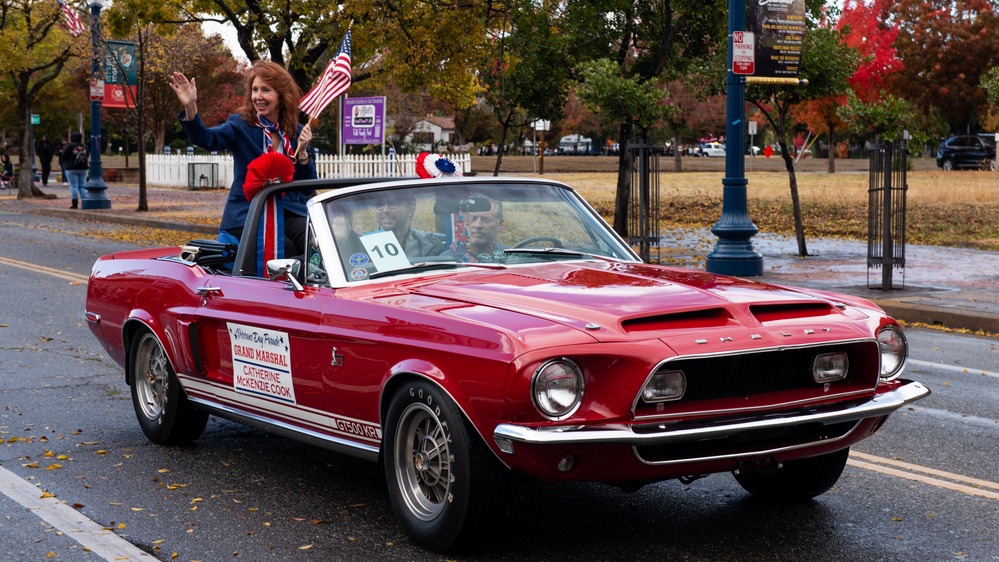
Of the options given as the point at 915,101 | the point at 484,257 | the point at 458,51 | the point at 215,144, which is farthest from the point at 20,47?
the point at 915,101

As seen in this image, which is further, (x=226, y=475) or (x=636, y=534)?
(x=226, y=475)

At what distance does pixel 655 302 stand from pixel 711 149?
102389 mm

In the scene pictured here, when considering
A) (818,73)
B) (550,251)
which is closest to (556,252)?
(550,251)

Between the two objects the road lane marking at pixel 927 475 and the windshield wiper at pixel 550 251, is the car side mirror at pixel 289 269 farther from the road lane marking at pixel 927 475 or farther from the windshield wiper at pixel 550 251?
the road lane marking at pixel 927 475

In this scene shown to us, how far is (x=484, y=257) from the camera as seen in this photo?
5719 millimetres

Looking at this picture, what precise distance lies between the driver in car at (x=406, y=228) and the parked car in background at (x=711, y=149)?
9580 centimetres

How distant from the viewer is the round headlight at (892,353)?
507cm

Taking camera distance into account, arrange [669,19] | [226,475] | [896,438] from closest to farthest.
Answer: [226,475] → [896,438] → [669,19]

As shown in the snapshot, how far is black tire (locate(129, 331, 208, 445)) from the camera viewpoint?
662 cm

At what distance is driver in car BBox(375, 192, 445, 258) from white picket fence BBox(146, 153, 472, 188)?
31925 millimetres

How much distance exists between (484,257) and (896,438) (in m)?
2.86

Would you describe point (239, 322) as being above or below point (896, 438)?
above

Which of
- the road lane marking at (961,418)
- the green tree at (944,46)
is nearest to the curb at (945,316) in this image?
the road lane marking at (961,418)

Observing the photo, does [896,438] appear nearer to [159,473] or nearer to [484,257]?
[484,257]
